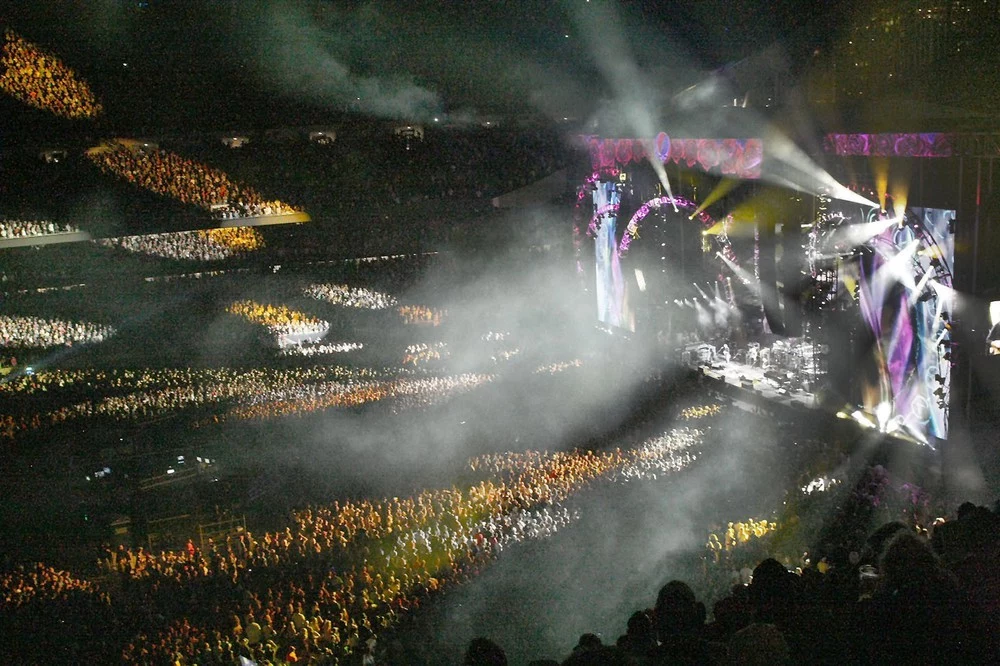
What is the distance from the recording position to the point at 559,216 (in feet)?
42.7

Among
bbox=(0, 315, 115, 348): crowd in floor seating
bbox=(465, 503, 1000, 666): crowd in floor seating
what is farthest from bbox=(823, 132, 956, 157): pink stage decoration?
bbox=(0, 315, 115, 348): crowd in floor seating

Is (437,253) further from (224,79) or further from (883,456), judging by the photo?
(883,456)

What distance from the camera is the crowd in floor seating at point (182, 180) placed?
12.9 metres

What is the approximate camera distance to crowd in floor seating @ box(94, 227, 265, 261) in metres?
12.4

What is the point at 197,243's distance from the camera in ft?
41.7

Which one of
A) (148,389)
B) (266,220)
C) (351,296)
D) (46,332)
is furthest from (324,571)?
(266,220)

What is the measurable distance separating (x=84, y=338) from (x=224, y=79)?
4.80 meters

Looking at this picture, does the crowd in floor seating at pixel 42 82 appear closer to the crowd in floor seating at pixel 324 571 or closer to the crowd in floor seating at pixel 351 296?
the crowd in floor seating at pixel 351 296

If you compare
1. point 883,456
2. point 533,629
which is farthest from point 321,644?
point 883,456

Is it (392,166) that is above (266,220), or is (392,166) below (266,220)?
above

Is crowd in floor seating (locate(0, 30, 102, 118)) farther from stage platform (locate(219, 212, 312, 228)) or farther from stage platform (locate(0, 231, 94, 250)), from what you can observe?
stage platform (locate(219, 212, 312, 228))

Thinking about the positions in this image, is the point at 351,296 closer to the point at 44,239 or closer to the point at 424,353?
the point at 424,353

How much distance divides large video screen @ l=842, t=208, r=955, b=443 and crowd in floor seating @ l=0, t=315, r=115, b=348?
1002 centimetres

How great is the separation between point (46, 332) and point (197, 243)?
2558mm
